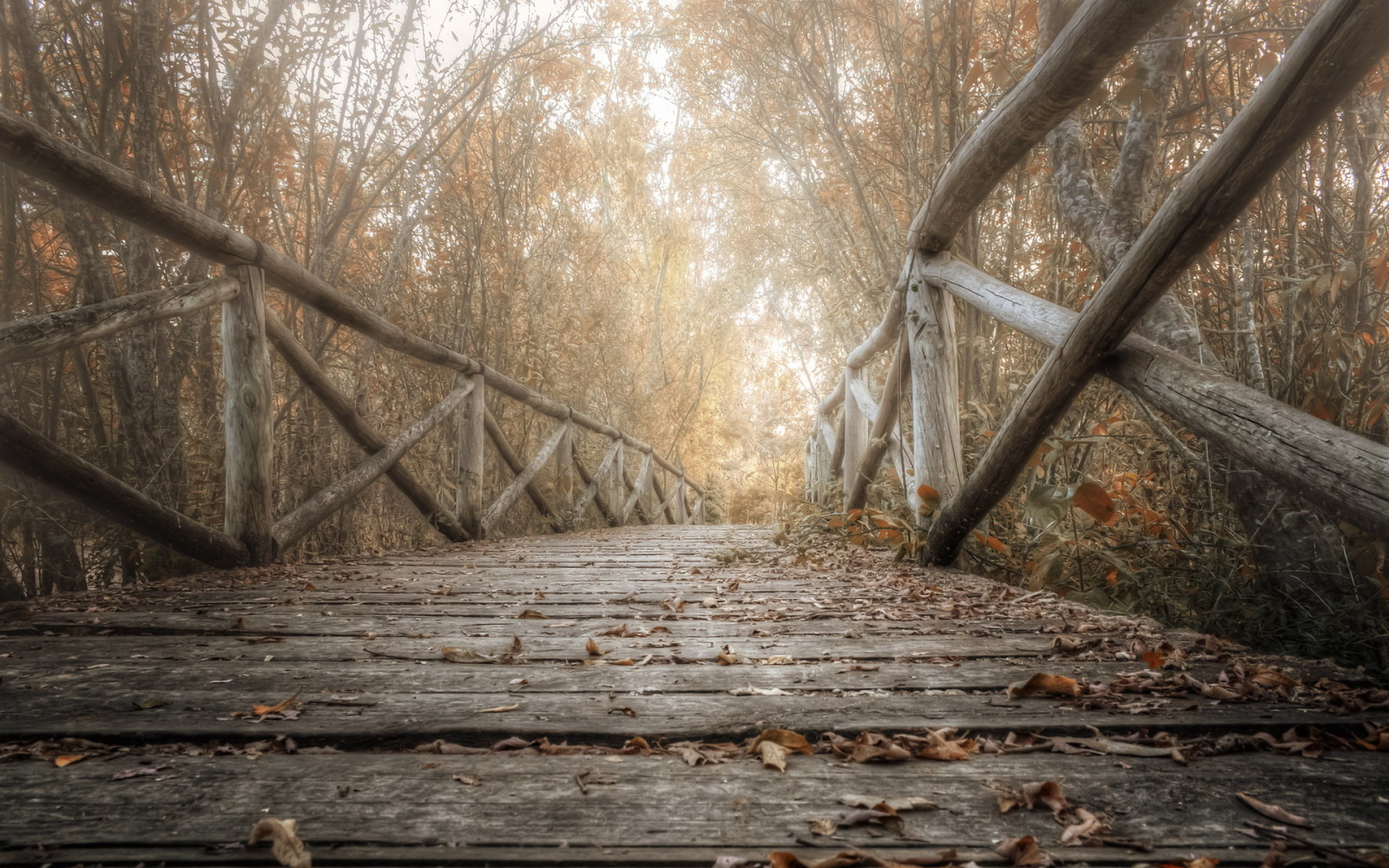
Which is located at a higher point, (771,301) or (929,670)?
(771,301)

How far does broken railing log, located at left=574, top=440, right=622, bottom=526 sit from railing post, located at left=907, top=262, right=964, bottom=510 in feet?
13.7

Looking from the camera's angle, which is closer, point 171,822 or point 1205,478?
point 171,822

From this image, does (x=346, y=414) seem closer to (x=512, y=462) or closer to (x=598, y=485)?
(x=512, y=462)

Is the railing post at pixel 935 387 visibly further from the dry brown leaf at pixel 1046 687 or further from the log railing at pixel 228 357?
the log railing at pixel 228 357

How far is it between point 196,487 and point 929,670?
118 inches

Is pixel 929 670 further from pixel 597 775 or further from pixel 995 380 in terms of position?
pixel 995 380

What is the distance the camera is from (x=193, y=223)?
7.13 ft

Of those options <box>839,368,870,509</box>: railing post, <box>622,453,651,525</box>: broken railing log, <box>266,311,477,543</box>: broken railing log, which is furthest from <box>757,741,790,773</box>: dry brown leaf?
→ <box>622,453,651,525</box>: broken railing log

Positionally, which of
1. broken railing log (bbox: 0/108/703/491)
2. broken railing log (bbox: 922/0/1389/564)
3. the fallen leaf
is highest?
broken railing log (bbox: 0/108/703/491)

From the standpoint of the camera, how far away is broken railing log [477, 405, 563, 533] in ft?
15.4

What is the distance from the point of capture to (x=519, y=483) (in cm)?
505

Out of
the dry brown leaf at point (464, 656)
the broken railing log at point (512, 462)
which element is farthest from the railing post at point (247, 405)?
the broken railing log at point (512, 462)

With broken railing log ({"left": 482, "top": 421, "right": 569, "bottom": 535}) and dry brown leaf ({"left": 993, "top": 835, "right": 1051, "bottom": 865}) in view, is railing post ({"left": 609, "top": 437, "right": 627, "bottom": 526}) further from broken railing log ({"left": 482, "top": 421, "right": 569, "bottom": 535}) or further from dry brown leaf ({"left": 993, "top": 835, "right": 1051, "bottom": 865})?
dry brown leaf ({"left": 993, "top": 835, "right": 1051, "bottom": 865})

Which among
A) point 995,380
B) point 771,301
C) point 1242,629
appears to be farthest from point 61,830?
point 771,301
